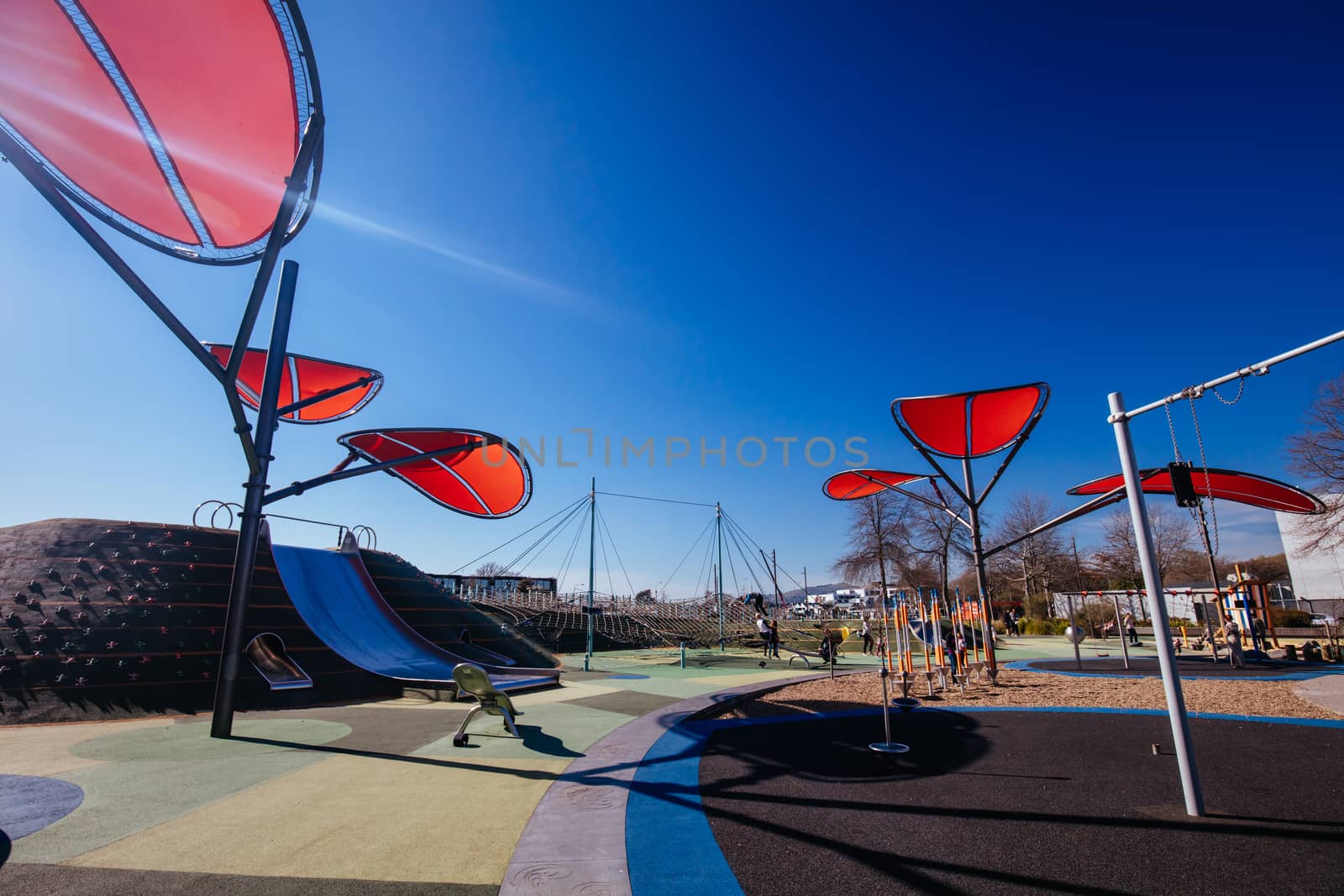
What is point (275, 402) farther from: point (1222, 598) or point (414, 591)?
point (1222, 598)

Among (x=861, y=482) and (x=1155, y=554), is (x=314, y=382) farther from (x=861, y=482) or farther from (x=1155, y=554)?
(x=1155, y=554)

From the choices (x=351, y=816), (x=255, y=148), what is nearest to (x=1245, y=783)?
(x=351, y=816)

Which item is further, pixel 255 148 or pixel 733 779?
pixel 255 148

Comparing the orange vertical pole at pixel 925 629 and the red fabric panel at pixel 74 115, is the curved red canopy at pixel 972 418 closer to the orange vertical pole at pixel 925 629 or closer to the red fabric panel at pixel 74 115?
the orange vertical pole at pixel 925 629

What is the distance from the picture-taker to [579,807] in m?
5.36

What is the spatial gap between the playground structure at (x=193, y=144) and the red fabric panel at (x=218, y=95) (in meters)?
0.02

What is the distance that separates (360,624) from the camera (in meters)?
15.4

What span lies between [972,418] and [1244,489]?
690cm

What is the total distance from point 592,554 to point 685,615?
37.6 ft

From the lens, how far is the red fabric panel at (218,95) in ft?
22.6

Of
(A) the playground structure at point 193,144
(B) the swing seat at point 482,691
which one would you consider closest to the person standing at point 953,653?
(B) the swing seat at point 482,691

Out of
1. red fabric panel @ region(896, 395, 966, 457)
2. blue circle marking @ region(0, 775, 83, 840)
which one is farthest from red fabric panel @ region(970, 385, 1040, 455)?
blue circle marking @ region(0, 775, 83, 840)

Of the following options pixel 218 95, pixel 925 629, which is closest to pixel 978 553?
pixel 925 629

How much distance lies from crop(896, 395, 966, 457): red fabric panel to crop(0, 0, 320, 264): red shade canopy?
1388 cm
